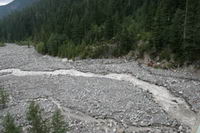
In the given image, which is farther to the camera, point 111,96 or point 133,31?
point 133,31

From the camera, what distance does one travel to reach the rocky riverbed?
612 inches

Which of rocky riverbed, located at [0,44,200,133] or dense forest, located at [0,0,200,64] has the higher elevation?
dense forest, located at [0,0,200,64]

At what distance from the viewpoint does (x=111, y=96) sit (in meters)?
20.2

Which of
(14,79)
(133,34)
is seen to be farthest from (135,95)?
(133,34)

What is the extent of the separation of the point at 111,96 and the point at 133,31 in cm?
2063

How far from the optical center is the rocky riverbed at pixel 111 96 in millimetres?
15547

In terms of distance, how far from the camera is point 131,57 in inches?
1374

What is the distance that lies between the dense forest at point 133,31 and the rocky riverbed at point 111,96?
3.52 meters

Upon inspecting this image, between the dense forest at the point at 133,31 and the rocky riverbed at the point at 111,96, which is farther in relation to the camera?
the dense forest at the point at 133,31

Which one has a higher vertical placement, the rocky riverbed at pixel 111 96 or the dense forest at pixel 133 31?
the dense forest at pixel 133 31

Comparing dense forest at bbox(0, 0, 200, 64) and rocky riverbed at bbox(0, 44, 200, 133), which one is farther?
dense forest at bbox(0, 0, 200, 64)

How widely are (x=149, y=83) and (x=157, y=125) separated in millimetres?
9072

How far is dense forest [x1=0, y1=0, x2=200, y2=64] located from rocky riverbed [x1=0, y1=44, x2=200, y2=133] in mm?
3519

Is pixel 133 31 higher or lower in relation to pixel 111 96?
higher
